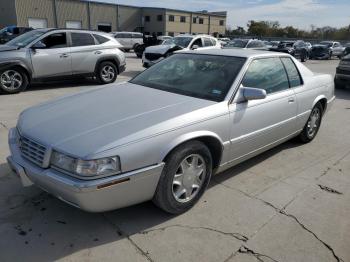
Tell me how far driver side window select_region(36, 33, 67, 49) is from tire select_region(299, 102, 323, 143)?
676 cm

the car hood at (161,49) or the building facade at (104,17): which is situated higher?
the building facade at (104,17)

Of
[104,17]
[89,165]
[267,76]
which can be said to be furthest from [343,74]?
[104,17]

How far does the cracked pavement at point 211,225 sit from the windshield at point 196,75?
113 centimetres

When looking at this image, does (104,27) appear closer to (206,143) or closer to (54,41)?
(54,41)

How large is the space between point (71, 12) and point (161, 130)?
178ft

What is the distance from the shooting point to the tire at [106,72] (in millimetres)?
9968

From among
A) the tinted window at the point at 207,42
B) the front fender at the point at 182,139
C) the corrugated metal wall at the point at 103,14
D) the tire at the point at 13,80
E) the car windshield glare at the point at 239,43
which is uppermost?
the corrugated metal wall at the point at 103,14

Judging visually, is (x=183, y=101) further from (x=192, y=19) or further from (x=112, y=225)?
(x=192, y=19)

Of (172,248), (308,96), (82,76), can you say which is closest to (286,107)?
(308,96)

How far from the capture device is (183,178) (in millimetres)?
3199

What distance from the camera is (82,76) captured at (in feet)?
31.7

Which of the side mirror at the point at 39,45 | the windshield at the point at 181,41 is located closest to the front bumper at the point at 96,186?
the side mirror at the point at 39,45

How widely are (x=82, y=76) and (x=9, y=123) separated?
13.3ft

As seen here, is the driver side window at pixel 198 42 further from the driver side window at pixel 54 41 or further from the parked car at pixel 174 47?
the driver side window at pixel 54 41
